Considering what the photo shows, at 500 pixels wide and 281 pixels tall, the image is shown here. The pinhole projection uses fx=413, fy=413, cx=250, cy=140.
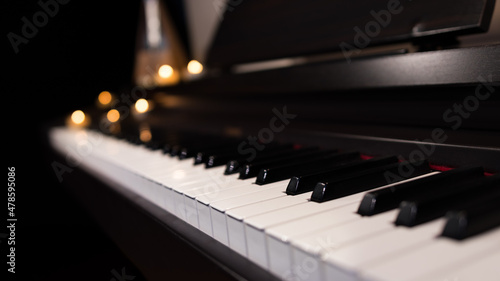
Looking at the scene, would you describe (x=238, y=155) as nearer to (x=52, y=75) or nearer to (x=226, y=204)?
(x=226, y=204)

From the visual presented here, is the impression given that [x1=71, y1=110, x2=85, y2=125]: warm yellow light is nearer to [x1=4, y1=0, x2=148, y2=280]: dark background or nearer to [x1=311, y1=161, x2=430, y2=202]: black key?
[x1=4, y1=0, x2=148, y2=280]: dark background

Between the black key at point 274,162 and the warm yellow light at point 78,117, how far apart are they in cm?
210

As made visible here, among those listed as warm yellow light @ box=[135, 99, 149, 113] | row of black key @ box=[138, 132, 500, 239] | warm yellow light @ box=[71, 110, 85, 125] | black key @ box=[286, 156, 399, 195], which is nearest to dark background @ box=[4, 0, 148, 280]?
warm yellow light @ box=[71, 110, 85, 125]

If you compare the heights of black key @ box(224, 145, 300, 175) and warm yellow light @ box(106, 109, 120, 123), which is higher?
warm yellow light @ box(106, 109, 120, 123)

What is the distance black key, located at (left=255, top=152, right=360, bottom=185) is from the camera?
0.82 metres

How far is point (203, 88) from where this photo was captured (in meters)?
1.61

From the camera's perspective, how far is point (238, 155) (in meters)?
1.09

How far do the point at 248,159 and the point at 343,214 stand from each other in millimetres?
451

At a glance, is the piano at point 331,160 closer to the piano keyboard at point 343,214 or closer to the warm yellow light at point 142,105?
the piano keyboard at point 343,214

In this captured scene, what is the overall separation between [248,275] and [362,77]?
523 mm

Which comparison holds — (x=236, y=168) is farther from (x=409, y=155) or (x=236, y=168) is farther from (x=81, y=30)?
(x=81, y=30)

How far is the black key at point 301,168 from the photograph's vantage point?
82 centimetres

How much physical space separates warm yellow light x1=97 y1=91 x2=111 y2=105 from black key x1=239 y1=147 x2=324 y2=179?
2.33m

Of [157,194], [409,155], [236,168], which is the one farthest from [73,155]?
[409,155]
